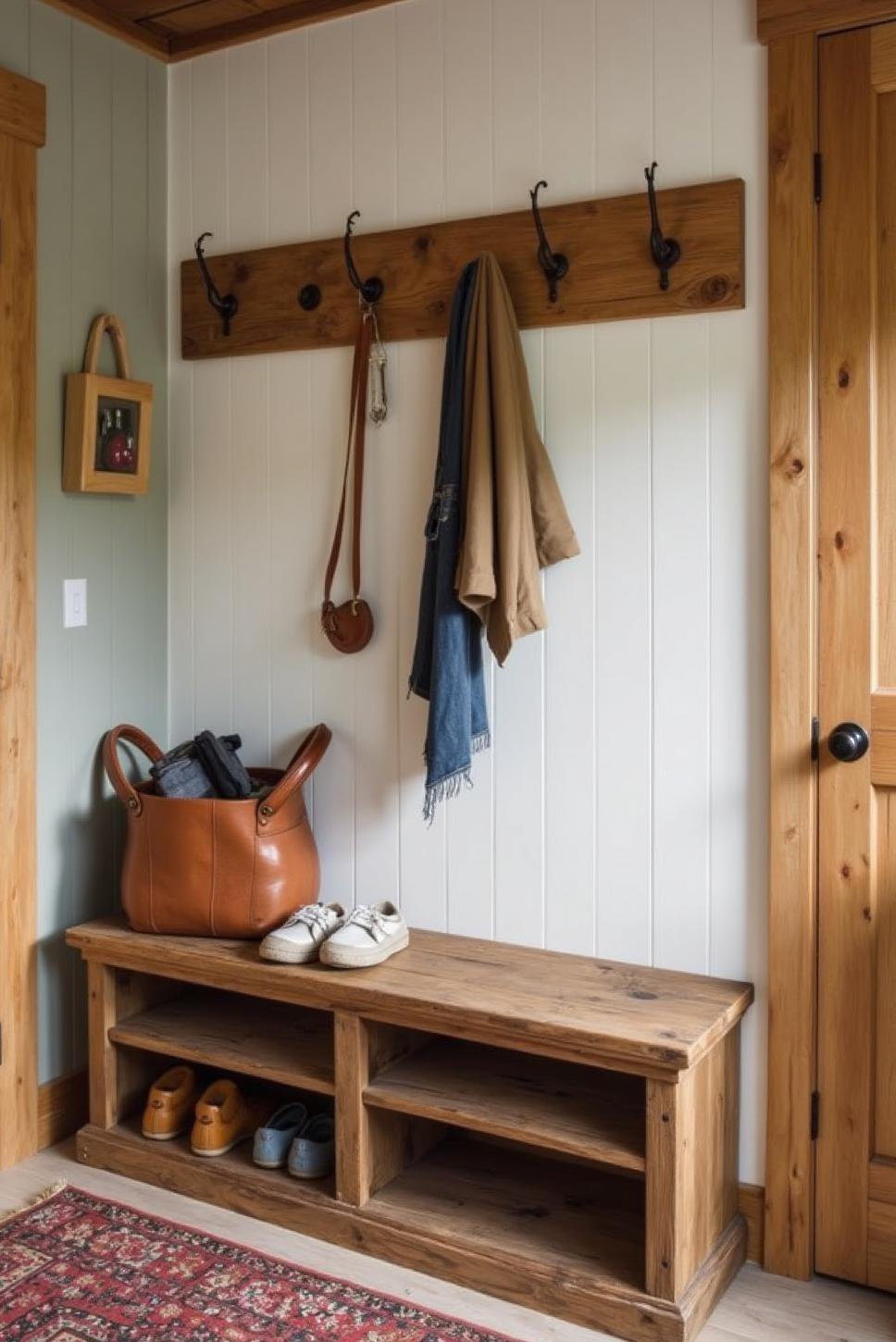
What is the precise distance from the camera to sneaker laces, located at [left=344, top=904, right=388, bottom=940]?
2467 mm

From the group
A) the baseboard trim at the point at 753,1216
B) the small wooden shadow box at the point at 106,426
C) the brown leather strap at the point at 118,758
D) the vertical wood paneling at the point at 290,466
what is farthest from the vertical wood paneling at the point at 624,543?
the small wooden shadow box at the point at 106,426

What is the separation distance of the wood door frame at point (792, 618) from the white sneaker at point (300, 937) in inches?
32.7

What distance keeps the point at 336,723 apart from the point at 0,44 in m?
1.51

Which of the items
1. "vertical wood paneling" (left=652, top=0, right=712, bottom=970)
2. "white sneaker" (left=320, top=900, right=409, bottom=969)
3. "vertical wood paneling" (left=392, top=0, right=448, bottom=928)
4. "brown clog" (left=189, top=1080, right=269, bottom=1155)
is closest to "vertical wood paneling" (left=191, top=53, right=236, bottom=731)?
"vertical wood paneling" (left=392, top=0, right=448, bottom=928)

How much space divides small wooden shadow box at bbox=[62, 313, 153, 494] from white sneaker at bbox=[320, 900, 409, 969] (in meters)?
1.06

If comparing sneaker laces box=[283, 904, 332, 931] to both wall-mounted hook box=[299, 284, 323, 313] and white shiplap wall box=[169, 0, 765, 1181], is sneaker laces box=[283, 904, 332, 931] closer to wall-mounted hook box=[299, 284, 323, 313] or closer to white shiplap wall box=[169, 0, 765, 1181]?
white shiplap wall box=[169, 0, 765, 1181]

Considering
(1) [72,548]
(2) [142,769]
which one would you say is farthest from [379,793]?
(1) [72,548]

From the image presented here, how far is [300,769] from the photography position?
2.65 metres

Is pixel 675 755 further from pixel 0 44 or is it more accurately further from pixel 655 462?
pixel 0 44

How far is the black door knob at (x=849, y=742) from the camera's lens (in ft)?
7.26

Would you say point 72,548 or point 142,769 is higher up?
point 72,548

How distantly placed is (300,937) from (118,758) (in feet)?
2.15

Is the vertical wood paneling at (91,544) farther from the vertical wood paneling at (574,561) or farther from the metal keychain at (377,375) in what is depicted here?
the vertical wood paneling at (574,561)

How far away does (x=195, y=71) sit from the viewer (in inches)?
117
